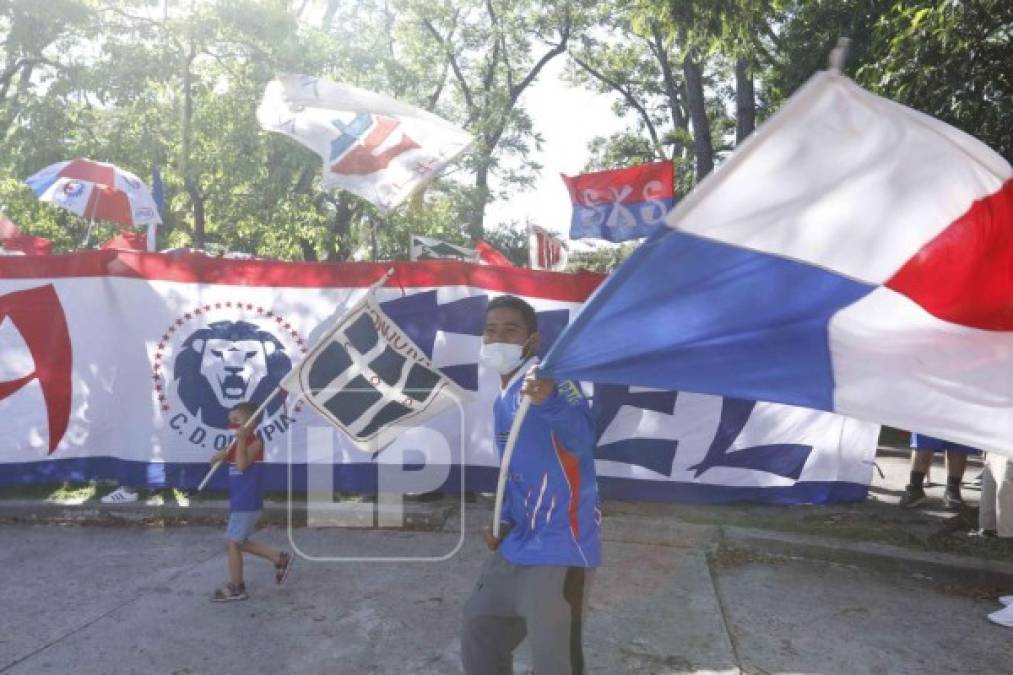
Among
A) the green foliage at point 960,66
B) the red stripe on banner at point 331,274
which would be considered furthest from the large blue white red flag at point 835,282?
the green foliage at point 960,66

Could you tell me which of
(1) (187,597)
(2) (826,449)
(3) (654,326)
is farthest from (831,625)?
(1) (187,597)

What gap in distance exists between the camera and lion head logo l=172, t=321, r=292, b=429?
7.33 m

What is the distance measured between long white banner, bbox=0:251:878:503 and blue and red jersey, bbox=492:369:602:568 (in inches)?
157

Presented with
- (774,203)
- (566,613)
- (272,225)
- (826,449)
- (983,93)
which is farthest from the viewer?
(272,225)

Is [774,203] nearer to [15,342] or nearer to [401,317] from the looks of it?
[401,317]

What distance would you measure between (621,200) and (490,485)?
817 centimetres

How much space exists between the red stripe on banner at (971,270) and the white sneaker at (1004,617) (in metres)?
3.28

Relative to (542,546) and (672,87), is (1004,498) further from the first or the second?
(672,87)

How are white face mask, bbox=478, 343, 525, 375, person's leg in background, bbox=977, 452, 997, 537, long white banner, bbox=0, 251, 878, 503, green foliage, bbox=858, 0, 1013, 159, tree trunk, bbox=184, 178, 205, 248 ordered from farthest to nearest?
1. tree trunk, bbox=184, 178, 205, 248
2. green foliage, bbox=858, 0, 1013, 159
3. long white banner, bbox=0, 251, 878, 503
4. person's leg in background, bbox=977, 452, 997, 537
5. white face mask, bbox=478, 343, 525, 375

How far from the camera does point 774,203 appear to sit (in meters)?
2.74

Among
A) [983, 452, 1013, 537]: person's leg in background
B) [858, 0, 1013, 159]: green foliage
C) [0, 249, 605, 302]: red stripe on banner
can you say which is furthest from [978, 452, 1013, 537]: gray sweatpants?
[858, 0, 1013, 159]: green foliage

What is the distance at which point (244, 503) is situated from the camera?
535 cm

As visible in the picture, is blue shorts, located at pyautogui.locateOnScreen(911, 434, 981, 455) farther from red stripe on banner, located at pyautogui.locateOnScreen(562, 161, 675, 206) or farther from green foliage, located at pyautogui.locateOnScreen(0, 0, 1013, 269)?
red stripe on banner, located at pyautogui.locateOnScreen(562, 161, 675, 206)

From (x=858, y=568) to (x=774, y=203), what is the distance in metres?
4.26
